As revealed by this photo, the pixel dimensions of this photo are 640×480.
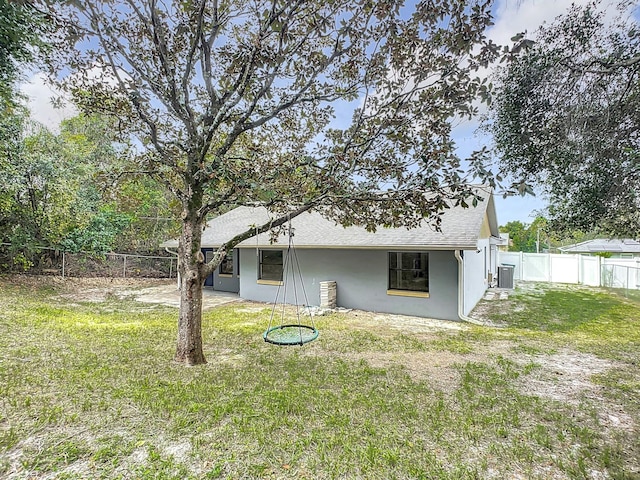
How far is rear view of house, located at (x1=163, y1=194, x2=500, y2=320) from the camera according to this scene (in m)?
8.99

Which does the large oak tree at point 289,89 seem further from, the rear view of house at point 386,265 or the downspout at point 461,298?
the downspout at point 461,298

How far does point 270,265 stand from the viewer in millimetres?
12461

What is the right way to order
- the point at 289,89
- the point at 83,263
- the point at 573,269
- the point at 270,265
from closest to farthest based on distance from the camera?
1. the point at 289,89
2. the point at 270,265
3. the point at 83,263
4. the point at 573,269

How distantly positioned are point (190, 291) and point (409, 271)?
6.46 metres

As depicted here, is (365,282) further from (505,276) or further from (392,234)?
(505,276)

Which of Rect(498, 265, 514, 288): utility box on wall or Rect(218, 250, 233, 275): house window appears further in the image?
Rect(498, 265, 514, 288): utility box on wall

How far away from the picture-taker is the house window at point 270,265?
1223 cm

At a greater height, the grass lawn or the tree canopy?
the tree canopy

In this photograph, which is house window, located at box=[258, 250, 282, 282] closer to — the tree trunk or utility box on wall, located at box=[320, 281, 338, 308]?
utility box on wall, located at box=[320, 281, 338, 308]

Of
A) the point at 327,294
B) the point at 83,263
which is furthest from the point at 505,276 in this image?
the point at 83,263

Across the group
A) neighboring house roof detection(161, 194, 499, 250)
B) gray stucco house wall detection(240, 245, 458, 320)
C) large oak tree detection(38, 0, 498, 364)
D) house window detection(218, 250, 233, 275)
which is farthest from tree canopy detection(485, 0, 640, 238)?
house window detection(218, 250, 233, 275)

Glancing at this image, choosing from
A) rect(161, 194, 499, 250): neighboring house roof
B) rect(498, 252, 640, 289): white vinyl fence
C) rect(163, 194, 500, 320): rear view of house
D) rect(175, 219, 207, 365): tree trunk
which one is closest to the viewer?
rect(175, 219, 207, 365): tree trunk

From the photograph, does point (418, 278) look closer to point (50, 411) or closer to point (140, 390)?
point (140, 390)

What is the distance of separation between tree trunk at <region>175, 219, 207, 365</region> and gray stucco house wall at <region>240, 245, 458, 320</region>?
5.82 m
